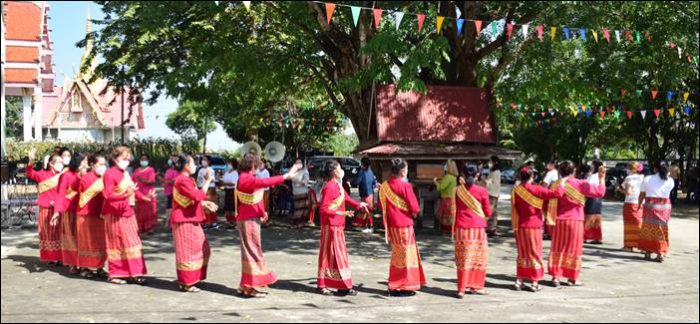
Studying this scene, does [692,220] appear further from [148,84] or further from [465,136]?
[148,84]

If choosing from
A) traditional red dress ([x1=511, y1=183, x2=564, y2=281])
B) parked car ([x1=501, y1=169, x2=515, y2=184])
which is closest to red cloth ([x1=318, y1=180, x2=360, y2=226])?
traditional red dress ([x1=511, y1=183, x2=564, y2=281])

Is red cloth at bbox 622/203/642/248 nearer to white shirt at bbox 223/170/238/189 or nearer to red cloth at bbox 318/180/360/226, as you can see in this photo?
red cloth at bbox 318/180/360/226

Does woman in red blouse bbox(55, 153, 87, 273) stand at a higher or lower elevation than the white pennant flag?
lower

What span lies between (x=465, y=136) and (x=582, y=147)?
23.0m

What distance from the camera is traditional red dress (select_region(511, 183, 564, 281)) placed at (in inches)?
355

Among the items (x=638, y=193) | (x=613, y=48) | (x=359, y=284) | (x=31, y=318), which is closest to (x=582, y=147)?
(x=613, y=48)

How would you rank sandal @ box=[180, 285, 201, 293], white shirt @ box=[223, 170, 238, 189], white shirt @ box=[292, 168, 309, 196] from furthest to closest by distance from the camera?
white shirt @ box=[292, 168, 309, 196] < white shirt @ box=[223, 170, 238, 189] < sandal @ box=[180, 285, 201, 293]

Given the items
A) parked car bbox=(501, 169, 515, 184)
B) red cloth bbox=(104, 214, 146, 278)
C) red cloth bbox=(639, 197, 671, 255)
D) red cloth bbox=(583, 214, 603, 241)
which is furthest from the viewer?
parked car bbox=(501, 169, 515, 184)

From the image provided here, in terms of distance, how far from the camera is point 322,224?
28.3 feet

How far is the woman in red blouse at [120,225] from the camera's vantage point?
8703 millimetres

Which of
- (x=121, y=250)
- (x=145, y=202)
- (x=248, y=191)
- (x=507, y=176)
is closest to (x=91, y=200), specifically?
(x=121, y=250)

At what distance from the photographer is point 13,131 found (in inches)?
1401

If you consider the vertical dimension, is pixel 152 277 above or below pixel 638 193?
below

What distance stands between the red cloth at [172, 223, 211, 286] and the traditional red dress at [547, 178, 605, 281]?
477cm
